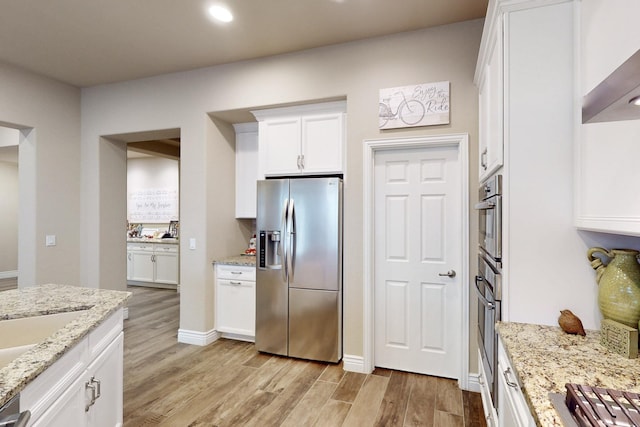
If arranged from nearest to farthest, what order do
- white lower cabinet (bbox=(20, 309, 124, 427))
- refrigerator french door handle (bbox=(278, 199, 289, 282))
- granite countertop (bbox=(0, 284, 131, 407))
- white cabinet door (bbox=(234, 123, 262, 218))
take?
granite countertop (bbox=(0, 284, 131, 407)) → white lower cabinet (bbox=(20, 309, 124, 427)) → refrigerator french door handle (bbox=(278, 199, 289, 282)) → white cabinet door (bbox=(234, 123, 262, 218))

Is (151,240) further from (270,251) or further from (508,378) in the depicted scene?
(508,378)

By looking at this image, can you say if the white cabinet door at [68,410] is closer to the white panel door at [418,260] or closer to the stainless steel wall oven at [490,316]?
the stainless steel wall oven at [490,316]

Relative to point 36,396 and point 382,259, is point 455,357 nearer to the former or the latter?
point 382,259

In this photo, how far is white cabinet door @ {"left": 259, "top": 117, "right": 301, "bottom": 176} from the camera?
10.8 feet

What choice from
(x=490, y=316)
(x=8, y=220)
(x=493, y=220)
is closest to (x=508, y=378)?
(x=490, y=316)

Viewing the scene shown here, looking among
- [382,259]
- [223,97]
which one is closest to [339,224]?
[382,259]

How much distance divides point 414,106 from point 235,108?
1.82 meters

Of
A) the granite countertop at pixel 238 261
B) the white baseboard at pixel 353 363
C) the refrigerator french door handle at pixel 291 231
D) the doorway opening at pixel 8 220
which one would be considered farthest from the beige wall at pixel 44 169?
the doorway opening at pixel 8 220

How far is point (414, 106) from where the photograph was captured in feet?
9.00

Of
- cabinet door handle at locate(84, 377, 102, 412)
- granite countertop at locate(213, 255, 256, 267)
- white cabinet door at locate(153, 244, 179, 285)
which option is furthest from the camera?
white cabinet door at locate(153, 244, 179, 285)

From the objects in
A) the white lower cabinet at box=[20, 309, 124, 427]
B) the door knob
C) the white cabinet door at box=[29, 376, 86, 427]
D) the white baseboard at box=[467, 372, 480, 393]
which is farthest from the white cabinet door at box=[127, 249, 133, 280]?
the white baseboard at box=[467, 372, 480, 393]

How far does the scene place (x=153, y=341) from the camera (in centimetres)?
361

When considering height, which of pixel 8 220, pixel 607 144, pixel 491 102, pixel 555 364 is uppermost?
pixel 491 102

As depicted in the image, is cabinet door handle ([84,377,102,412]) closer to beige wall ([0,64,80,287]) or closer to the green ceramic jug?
the green ceramic jug
